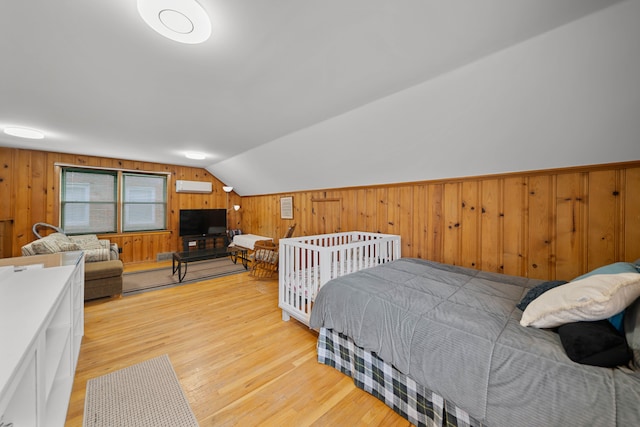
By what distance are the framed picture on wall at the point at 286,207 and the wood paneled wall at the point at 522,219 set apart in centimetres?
205

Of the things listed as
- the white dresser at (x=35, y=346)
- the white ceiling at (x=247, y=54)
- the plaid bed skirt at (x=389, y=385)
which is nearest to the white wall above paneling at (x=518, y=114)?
the white ceiling at (x=247, y=54)

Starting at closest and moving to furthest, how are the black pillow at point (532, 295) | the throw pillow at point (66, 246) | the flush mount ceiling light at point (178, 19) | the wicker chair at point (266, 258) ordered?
1. the flush mount ceiling light at point (178, 19)
2. the black pillow at point (532, 295)
3. the throw pillow at point (66, 246)
4. the wicker chair at point (266, 258)

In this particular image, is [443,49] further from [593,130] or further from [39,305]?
[39,305]

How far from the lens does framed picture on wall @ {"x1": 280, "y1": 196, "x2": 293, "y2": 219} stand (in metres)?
5.05

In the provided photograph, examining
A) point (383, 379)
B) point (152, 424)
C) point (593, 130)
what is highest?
point (593, 130)

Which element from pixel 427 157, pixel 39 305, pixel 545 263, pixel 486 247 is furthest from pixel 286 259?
pixel 545 263

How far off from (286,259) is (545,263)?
8.06ft

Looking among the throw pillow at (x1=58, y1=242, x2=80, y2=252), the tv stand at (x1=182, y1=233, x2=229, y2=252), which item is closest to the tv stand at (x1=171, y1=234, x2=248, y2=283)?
the tv stand at (x1=182, y1=233, x2=229, y2=252)

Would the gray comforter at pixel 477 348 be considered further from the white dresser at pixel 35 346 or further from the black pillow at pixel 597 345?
the white dresser at pixel 35 346

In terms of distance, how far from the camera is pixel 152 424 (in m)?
1.34

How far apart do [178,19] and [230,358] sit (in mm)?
2401

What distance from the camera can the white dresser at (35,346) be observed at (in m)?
0.77

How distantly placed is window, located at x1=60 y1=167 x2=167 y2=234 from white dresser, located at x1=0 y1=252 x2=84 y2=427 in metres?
3.52

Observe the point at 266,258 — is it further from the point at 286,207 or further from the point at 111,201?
the point at 111,201
